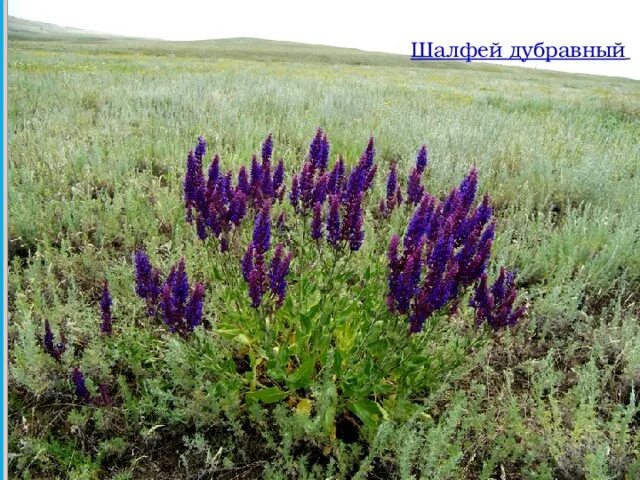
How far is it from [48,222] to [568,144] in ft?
20.6

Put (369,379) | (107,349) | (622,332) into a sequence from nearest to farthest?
(369,379)
(107,349)
(622,332)

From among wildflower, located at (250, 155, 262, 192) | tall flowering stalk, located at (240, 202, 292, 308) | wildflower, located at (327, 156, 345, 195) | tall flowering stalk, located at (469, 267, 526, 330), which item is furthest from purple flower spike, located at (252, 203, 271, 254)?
tall flowering stalk, located at (469, 267, 526, 330)

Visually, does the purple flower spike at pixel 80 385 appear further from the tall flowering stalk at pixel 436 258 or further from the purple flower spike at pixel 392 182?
the purple flower spike at pixel 392 182

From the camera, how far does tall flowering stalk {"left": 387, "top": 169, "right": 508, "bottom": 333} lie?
1946mm

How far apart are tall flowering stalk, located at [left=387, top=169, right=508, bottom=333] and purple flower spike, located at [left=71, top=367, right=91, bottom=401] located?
4.93 feet

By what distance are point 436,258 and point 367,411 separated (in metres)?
0.82

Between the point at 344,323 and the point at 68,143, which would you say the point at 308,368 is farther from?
the point at 68,143

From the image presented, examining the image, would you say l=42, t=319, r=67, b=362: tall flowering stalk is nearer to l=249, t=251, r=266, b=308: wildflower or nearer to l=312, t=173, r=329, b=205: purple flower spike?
l=249, t=251, r=266, b=308: wildflower

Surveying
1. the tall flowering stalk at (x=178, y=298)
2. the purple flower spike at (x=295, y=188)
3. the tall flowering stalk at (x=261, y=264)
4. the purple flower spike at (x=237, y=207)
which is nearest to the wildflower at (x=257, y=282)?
the tall flowering stalk at (x=261, y=264)

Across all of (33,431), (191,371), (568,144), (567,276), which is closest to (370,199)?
(567,276)

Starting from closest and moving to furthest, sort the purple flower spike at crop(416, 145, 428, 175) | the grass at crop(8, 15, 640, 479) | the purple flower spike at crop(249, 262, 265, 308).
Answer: the purple flower spike at crop(249, 262, 265, 308) → the grass at crop(8, 15, 640, 479) → the purple flower spike at crop(416, 145, 428, 175)

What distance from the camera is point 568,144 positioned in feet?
20.8

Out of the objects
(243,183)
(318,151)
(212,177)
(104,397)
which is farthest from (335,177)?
(104,397)

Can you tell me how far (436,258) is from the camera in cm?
196
